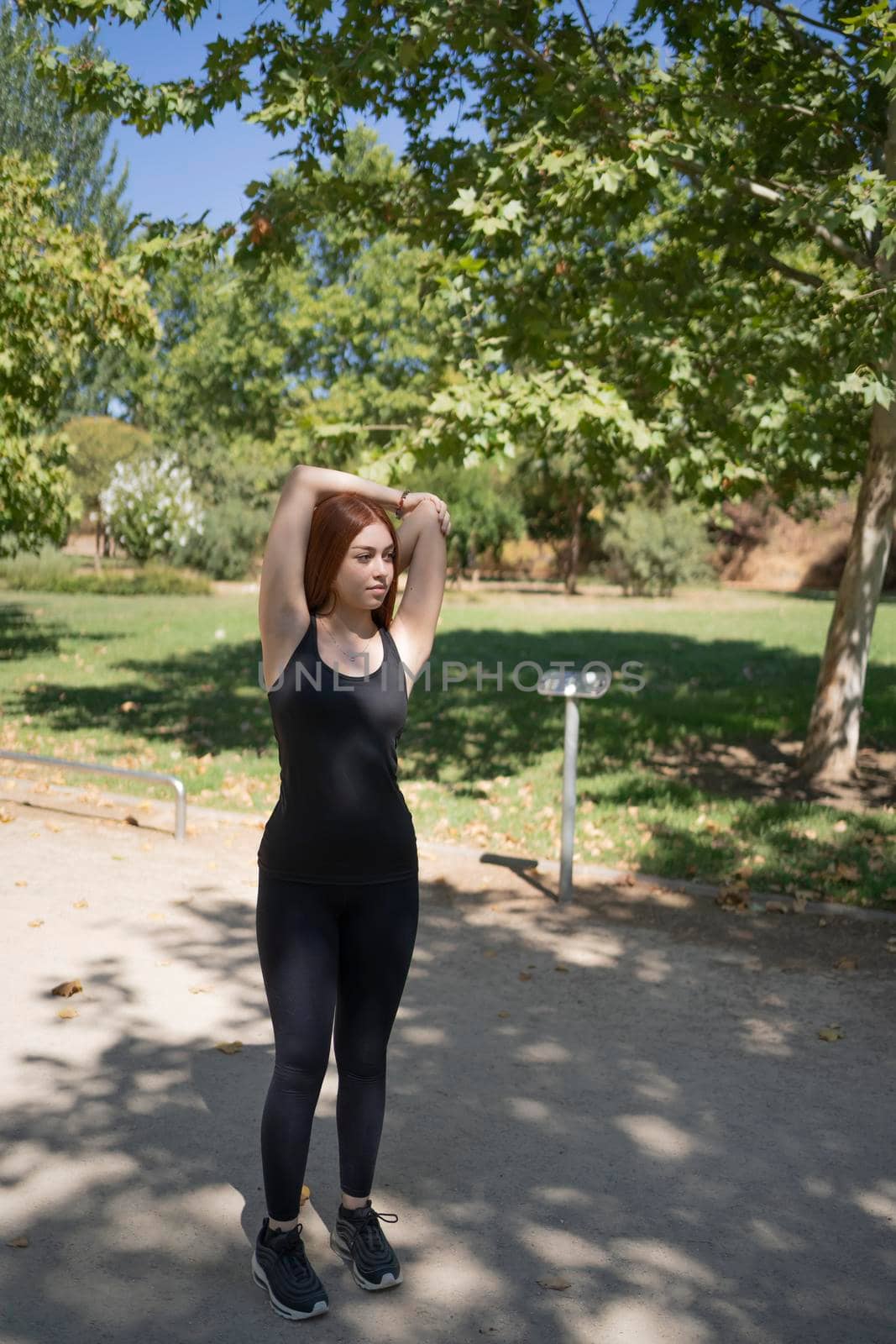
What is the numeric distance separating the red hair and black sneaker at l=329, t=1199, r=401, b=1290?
62.2 inches

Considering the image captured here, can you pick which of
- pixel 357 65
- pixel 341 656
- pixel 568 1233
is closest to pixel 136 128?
pixel 357 65

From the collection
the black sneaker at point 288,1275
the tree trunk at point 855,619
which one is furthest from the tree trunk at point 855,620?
the black sneaker at point 288,1275

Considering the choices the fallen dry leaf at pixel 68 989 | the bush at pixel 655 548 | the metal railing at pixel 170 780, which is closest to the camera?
the fallen dry leaf at pixel 68 989

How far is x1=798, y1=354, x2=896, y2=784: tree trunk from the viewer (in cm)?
990

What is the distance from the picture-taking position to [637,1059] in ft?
15.8

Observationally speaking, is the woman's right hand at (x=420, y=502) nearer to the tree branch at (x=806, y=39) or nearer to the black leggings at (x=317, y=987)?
the black leggings at (x=317, y=987)

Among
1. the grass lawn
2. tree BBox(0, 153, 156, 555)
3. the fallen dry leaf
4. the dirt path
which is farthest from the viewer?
tree BBox(0, 153, 156, 555)

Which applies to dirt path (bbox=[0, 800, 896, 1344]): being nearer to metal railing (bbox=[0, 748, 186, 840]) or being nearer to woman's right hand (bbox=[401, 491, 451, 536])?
metal railing (bbox=[0, 748, 186, 840])

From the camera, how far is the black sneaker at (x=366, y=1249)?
10.5ft

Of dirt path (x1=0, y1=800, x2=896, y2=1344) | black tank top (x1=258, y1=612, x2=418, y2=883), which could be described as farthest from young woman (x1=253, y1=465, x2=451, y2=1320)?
dirt path (x1=0, y1=800, x2=896, y2=1344)

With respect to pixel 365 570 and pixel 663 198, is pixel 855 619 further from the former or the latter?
pixel 365 570

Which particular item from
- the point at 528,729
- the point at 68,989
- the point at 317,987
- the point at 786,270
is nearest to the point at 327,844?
the point at 317,987

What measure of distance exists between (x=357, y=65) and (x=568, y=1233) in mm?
7192

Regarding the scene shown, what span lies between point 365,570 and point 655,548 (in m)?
33.9
